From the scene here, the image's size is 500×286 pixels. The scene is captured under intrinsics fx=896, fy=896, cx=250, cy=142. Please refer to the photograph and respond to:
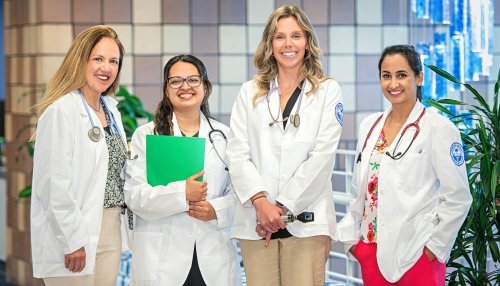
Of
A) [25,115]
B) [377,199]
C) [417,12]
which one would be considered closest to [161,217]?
[377,199]

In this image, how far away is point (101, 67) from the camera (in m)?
3.51

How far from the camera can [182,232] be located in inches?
140

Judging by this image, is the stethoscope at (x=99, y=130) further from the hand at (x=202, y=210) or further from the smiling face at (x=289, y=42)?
the smiling face at (x=289, y=42)

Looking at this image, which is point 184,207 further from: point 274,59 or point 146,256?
point 274,59

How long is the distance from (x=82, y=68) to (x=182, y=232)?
2.48 feet

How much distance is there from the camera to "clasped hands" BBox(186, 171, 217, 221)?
138 inches

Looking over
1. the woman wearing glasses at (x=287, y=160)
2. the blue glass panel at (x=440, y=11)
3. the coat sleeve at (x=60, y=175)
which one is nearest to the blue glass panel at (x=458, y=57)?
the blue glass panel at (x=440, y=11)

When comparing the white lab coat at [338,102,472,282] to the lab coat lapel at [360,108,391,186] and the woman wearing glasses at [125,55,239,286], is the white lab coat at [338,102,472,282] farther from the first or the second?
the woman wearing glasses at [125,55,239,286]

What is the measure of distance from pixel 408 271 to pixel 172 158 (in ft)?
3.30

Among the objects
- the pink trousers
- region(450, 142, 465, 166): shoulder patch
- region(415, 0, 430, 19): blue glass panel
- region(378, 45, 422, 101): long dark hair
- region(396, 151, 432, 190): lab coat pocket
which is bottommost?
the pink trousers

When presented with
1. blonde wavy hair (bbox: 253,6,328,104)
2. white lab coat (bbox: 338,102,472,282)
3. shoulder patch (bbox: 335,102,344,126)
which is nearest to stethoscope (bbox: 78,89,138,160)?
blonde wavy hair (bbox: 253,6,328,104)

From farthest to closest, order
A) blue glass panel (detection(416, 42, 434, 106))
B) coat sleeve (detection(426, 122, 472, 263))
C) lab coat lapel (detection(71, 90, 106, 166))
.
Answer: blue glass panel (detection(416, 42, 434, 106))
lab coat lapel (detection(71, 90, 106, 166))
coat sleeve (detection(426, 122, 472, 263))

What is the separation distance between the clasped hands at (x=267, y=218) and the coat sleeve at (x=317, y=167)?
4cm

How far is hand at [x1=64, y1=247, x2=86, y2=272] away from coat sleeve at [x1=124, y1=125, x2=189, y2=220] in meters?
0.29
